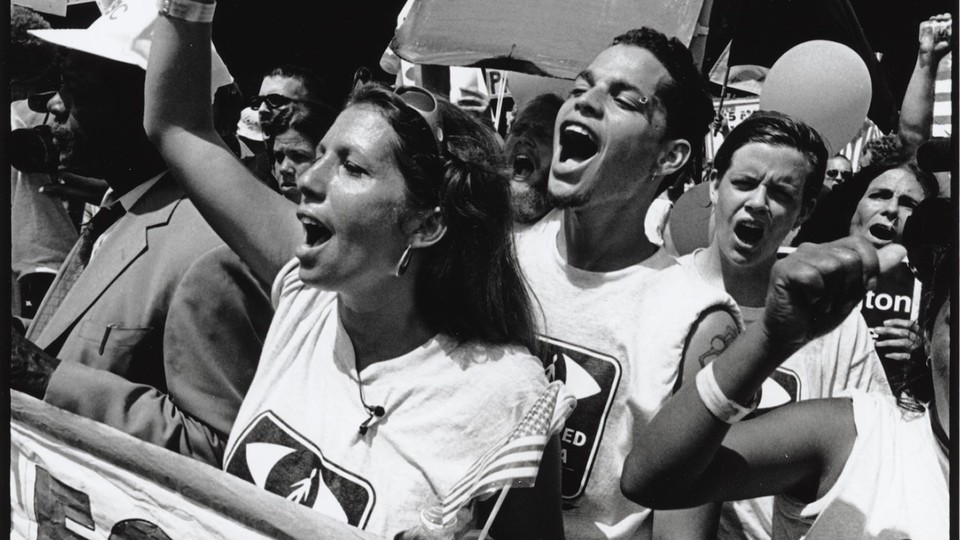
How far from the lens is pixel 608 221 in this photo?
2.44m

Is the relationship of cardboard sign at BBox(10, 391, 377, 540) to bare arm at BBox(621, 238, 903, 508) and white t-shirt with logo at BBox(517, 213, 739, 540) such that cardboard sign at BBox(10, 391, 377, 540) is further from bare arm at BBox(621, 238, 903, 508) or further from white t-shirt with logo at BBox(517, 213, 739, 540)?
white t-shirt with logo at BBox(517, 213, 739, 540)

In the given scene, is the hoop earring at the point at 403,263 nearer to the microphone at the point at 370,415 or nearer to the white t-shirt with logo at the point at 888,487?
the microphone at the point at 370,415

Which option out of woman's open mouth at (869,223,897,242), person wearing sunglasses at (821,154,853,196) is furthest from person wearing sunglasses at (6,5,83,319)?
person wearing sunglasses at (821,154,853,196)

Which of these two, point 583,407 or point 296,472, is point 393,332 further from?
point 583,407

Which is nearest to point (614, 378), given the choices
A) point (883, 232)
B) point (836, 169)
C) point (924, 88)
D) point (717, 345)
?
point (717, 345)

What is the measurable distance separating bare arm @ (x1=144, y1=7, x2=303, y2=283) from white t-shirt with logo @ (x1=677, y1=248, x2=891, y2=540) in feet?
3.32

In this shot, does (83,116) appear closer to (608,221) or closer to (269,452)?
(269,452)

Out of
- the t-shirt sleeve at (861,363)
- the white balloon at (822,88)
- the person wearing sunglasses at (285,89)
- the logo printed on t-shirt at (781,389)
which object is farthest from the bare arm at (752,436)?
the white balloon at (822,88)

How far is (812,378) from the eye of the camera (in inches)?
106

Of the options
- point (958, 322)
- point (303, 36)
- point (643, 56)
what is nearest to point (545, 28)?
point (643, 56)

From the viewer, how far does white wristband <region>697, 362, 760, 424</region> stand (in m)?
1.65

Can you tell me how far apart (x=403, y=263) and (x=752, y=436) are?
2.43 ft

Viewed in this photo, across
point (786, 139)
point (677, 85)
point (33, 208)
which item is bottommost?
point (33, 208)

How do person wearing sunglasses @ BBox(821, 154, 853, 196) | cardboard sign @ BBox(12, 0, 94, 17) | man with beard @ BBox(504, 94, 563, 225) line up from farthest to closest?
1. person wearing sunglasses @ BBox(821, 154, 853, 196)
2. cardboard sign @ BBox(12, 0, 94, 17)
3. man with beard @ BBox(504, 94, 563, 225)
